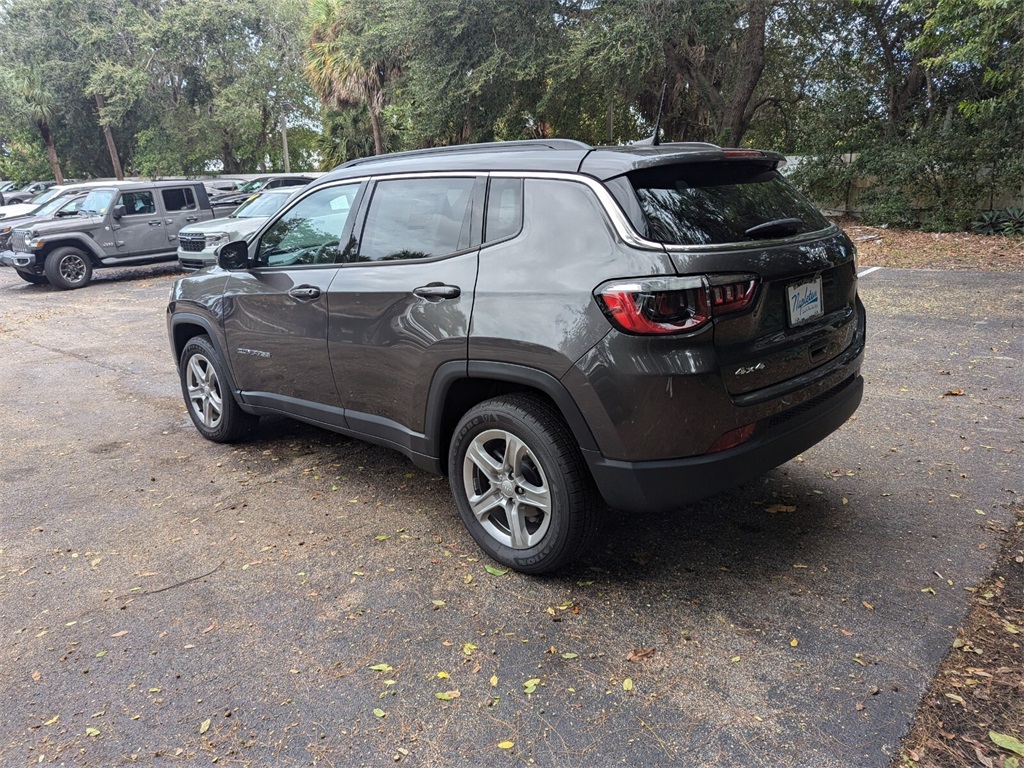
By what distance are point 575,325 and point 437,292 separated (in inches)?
31.4

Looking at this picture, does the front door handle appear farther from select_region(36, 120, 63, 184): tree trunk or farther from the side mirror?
select_region(36, 120, 63, 184): tree trunk

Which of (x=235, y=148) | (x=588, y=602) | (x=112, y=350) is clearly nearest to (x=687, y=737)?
(x=588, y=602)

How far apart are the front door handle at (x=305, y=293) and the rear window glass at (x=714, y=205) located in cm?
190

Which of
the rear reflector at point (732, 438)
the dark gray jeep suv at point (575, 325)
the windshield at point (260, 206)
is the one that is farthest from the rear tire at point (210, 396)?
the windshield at point (260, 206)

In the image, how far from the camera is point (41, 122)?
3481cm

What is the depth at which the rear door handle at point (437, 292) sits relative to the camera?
342 cm

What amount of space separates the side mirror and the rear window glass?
2.61 meters

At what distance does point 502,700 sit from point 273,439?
10.9 feet

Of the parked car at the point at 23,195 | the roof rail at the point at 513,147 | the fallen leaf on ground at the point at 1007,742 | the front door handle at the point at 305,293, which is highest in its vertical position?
the parked car at the point at 23,195

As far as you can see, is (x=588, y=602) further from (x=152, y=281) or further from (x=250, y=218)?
(x=152, y=281)

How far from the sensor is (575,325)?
2977mm

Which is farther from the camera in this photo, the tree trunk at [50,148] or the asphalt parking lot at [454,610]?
the tree trunk at [50,148]

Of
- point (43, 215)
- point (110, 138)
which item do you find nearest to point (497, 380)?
point (43, 215)

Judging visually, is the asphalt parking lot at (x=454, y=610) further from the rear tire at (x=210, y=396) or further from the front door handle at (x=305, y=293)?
the front door handle at (x=305, y=293)
